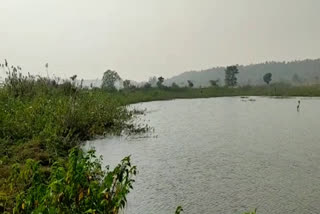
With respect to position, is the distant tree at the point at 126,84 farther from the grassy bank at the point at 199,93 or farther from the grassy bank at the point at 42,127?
the grassy bank at the point at 42,127

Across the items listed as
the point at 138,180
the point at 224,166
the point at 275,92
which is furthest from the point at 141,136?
the point at 275,92

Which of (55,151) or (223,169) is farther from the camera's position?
(223,169)

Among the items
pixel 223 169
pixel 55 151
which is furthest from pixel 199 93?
pixel 55 151

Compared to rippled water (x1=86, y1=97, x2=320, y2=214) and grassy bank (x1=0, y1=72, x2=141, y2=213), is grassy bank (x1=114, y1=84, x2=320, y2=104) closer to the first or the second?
grassy bank (x1=0, y1=72, x2=141, y2=213)

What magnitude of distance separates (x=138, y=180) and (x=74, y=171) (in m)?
5.50

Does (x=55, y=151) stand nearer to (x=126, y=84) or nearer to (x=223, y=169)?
(x=223, y=169)

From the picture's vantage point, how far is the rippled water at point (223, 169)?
7.77 metres

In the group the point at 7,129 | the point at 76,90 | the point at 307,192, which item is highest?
the point at 76,90

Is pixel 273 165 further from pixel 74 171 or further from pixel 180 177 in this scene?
pixel 74 171

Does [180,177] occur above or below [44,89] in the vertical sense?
below

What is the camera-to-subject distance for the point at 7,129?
37.0 ft

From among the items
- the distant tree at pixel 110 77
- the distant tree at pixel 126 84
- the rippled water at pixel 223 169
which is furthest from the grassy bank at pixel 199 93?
the rippled water at pixel 223 169

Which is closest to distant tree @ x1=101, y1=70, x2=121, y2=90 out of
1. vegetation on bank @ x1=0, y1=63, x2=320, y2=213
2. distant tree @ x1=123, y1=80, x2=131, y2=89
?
distant tree @ x1=123, y1=80, x2=131, y2=89

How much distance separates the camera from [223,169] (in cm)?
1077
